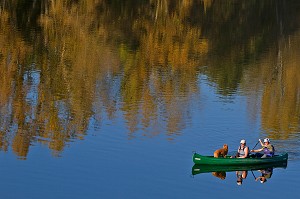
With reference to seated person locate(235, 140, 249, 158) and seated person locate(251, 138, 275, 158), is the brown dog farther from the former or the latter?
seated person locate(251, 138, 275, 158)

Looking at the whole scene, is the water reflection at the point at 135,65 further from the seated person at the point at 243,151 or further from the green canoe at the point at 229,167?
the seated person at the point at 243,151

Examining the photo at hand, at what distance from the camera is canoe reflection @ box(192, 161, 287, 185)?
40594 mm

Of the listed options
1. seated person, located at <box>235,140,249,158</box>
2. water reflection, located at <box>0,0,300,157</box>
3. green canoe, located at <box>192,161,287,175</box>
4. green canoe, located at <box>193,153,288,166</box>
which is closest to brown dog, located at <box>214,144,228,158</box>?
green canoe, located at <box>193,153,288,166</box>

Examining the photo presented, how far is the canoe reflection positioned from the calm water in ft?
1.03

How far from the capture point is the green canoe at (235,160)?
40375 millimetres

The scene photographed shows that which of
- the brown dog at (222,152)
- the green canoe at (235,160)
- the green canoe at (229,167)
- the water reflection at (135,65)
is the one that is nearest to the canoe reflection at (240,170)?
A: the green canoe at (229,167)

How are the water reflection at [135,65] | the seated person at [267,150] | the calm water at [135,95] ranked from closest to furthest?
the calm water at [135,95] < the seated person at [267,150] < the water reflection at [135,65]

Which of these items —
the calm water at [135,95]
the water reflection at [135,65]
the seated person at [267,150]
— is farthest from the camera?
the water reflection at [135,65]

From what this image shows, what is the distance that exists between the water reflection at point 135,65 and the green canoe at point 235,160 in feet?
19.7

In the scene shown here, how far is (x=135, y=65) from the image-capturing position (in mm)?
68812

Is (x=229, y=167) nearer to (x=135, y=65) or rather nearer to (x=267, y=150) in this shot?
(x=267, y=150)

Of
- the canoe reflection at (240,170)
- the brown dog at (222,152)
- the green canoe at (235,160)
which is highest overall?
the brown dog at (222,152)

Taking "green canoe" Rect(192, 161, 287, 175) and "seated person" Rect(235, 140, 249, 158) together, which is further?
"seated person" Rect(235, 140, 249, 158)

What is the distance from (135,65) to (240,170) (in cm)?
2838
